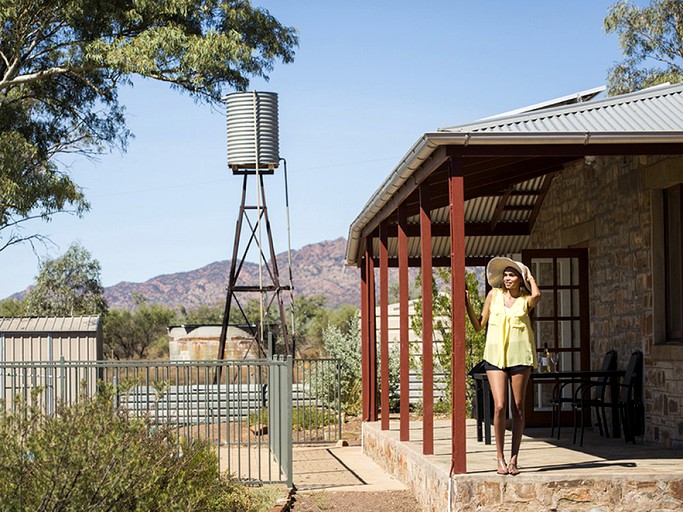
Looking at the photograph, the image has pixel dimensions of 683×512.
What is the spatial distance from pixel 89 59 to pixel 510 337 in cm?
1431

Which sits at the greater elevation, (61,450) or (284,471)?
(61,450)

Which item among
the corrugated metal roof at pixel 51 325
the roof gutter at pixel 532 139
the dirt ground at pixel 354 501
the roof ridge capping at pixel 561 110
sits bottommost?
the dirt ground at pixel 354 501

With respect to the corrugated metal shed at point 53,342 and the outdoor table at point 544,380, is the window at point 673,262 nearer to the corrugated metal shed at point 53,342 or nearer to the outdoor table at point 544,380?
the outdoor table at point 544,380

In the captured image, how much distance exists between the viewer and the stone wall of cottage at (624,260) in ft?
32.0

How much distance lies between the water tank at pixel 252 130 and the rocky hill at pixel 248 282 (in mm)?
71758

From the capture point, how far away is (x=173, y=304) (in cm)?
9588

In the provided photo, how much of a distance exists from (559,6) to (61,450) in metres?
23.6

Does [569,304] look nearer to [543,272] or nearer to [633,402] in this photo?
[543,272]

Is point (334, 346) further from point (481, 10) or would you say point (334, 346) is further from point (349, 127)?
point (349, 127)

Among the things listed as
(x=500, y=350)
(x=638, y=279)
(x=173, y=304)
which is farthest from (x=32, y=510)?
(x=173, y=304)

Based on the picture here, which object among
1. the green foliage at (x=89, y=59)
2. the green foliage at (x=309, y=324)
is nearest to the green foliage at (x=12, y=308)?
the green foliage at (x=309, y=324)

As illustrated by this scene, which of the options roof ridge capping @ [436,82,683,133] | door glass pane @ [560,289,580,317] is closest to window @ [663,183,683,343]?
roof ridge capping @ [436,82,683,133]

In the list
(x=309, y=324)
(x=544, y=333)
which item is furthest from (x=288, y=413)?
(x=309, y=324)

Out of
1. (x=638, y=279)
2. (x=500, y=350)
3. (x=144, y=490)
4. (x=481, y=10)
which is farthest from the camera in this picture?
(x=481, y=10)
